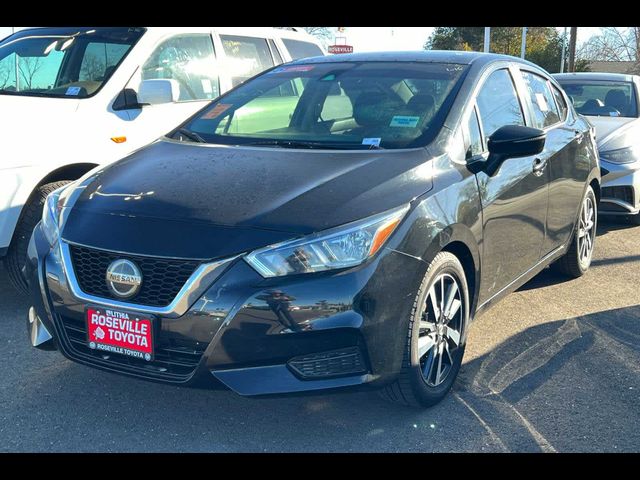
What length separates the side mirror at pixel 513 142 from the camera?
3998mm

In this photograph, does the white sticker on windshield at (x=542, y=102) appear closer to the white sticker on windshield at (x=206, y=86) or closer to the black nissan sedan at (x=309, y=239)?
the black nissan sedan at (x=309, y=239)

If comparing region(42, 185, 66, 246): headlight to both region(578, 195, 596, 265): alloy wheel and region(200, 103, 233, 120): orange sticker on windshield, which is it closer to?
region(200, 103, 233, 120): orange sticker on windshield

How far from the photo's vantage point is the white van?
16.1 feet

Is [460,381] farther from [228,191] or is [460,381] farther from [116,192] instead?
[116,192]

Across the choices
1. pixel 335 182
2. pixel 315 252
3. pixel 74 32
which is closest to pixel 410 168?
pixel 335 182

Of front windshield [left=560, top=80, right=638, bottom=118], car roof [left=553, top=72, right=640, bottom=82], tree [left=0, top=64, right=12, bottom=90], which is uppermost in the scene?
tree [left=0, top=64, right=12, bottom=90]

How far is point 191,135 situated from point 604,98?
618 centimetres

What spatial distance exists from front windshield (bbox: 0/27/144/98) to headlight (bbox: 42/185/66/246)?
6.65ft

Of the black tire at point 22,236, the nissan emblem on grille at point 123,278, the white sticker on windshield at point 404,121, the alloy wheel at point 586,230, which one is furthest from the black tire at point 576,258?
the black tire at point 22,236

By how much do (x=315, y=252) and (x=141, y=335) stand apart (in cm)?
77

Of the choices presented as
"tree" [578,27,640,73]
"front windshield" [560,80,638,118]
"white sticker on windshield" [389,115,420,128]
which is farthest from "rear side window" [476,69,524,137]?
"tree" [578,27,640,73]

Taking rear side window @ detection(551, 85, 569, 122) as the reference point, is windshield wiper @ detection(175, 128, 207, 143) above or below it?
above

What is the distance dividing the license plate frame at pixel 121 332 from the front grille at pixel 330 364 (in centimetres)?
58
